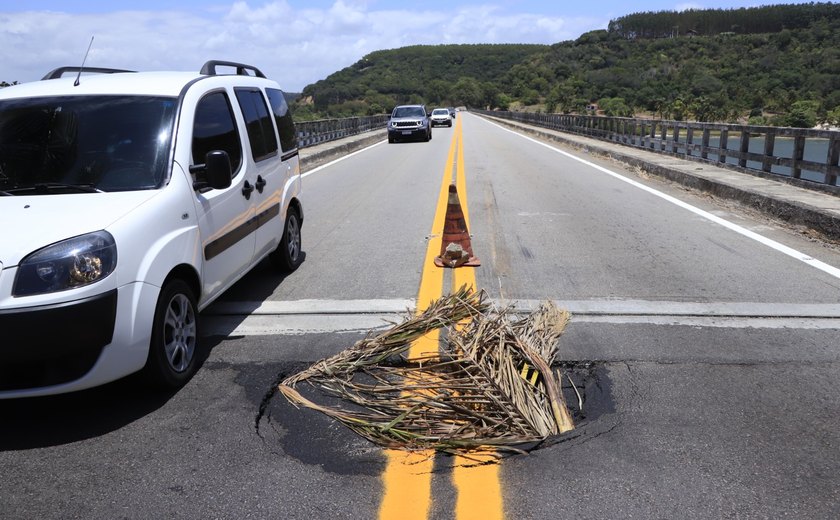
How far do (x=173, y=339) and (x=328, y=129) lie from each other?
25411 mm

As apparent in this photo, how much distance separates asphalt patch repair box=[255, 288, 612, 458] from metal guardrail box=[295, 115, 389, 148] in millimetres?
15470

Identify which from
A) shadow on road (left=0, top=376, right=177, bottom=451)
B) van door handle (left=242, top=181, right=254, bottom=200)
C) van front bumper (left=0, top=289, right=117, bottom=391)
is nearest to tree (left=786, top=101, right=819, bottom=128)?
van door handle (left=242, top=181, right=254, bottom=200)

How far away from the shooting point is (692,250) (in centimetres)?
804

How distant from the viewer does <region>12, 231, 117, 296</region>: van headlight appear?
343 cm

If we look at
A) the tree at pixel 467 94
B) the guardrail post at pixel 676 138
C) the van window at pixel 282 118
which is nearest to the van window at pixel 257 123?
the van window at pixel 282 118

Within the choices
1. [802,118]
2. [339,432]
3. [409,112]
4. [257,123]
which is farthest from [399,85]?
[339,432]

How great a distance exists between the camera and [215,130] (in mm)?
5246

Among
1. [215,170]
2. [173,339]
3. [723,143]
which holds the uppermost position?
[215,170]

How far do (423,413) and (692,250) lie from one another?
5391mm

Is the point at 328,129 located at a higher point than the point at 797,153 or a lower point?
lower

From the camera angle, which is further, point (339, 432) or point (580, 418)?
point (580, 418)

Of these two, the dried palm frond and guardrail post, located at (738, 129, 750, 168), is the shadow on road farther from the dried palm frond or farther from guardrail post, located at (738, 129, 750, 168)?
guardrail post, located at (738, 129, 750, 168)

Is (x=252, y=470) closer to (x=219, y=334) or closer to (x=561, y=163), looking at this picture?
(x=219, y=334)

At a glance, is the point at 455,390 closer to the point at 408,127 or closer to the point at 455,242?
the point at 455,242
